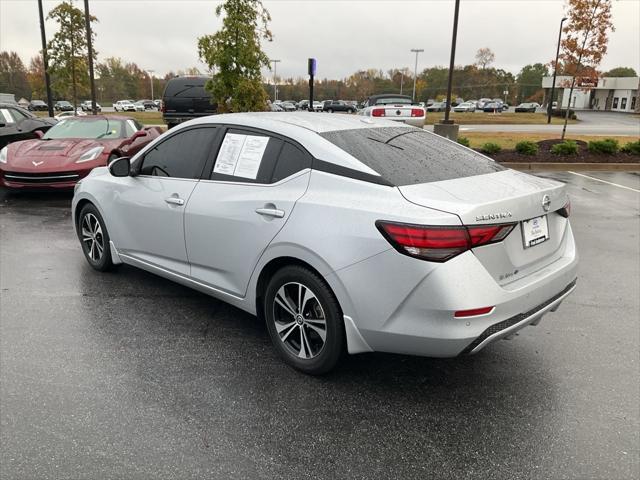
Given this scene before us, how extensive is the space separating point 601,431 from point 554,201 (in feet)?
4.38

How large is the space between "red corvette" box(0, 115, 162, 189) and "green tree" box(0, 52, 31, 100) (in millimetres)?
85811

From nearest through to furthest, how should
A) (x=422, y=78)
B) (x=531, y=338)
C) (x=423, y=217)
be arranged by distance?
(x=423, y=217)
(x=531, y=338)
(x=422, y=78)

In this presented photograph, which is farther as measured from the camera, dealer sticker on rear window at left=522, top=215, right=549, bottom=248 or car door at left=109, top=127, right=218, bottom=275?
car door at left=109, top=127, right=218, bottom=275

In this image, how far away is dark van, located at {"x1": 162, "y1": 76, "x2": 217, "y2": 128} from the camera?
57.8ft

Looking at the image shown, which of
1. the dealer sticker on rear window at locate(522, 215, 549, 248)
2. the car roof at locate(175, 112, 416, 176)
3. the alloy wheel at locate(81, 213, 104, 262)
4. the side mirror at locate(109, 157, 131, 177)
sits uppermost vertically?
the car roof at locate(175, 112, 416, 176)

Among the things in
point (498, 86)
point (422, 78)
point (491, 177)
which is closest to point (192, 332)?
point (491, 177)

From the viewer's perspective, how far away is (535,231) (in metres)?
3.06

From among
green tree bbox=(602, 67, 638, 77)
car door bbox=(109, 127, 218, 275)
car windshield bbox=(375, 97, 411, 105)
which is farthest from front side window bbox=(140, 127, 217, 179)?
green tree bbox=(602, 67, 638, 77)

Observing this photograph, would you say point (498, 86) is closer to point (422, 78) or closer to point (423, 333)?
point (422, 78)

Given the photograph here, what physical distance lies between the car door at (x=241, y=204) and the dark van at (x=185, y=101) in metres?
14.6

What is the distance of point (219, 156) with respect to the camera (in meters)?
3.82

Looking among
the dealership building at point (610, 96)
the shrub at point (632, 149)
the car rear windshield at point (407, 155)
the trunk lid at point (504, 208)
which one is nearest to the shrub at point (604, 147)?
the shrub at point (632, 149)

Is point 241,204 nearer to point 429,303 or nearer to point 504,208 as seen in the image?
point 429,303

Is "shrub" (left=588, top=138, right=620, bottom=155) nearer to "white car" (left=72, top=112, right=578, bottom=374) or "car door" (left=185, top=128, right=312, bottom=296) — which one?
"white car" (left=72, top=112, right=578, bottom=374)
